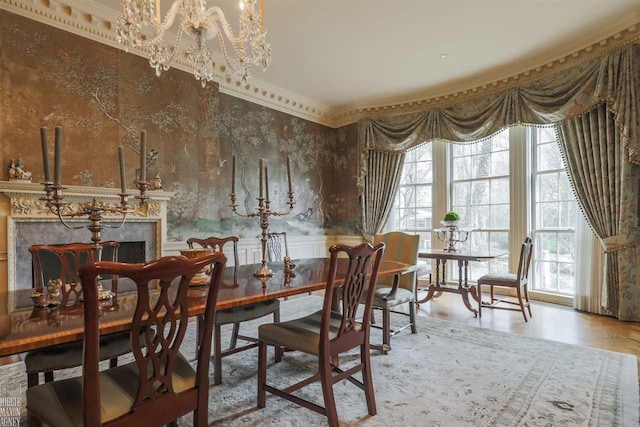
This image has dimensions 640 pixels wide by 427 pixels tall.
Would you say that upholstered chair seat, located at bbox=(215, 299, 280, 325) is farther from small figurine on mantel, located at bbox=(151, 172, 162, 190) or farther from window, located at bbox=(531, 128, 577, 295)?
window, located at bbox=(531, 128, 577, 295)

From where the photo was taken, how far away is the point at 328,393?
1685 millimetres

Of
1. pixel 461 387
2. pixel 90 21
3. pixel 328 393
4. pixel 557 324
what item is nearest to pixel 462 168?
pixel 557 324

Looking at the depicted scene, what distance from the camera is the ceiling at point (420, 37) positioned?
3.21 metres

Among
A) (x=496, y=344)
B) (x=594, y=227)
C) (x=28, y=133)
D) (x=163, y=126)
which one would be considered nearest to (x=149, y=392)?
(x=496, y=344)

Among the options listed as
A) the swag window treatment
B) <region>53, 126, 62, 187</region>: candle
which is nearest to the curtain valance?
the swag window treatment

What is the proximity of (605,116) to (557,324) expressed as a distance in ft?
7.42

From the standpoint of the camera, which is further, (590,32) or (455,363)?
(590,32)

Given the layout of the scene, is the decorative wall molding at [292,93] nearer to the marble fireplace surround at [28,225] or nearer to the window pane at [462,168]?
the window pane at [462,168]

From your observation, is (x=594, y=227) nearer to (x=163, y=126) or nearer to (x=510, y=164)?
(x=510, y=164)

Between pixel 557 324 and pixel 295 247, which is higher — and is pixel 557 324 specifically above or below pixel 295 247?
below

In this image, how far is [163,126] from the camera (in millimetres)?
3803

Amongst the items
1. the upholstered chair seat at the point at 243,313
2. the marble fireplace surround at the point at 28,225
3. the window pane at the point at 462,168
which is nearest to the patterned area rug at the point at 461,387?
the upholstered chair seat at the point at 243,313

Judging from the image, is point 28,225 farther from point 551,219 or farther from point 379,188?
point 551,219

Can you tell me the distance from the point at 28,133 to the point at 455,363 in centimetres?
402
